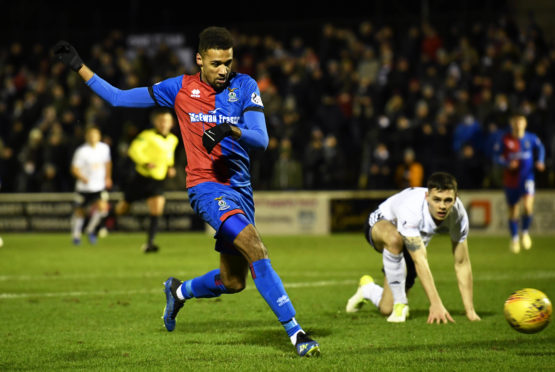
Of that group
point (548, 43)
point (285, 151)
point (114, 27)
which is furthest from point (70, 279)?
point (114, 27)

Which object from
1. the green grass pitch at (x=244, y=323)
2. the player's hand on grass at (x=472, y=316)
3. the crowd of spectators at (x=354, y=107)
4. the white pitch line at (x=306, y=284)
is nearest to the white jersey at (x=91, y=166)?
the green grass pitch at (x=244, y=323)

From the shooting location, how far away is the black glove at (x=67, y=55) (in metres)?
6.15

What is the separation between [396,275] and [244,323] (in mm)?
1418

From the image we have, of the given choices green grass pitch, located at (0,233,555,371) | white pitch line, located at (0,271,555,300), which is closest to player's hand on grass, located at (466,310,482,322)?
green grass pitch, located at (0,233,555,371)

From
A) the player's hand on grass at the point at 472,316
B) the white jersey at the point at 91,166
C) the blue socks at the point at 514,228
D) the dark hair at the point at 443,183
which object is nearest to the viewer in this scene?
the dark hair at the point at 443,183

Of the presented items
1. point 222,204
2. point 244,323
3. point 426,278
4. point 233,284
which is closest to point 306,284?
point 244,323

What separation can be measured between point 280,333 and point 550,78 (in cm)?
1466

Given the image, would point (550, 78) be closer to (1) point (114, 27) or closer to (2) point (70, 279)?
(2) point (70, 279)

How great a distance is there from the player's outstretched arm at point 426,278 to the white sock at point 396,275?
0.26 m

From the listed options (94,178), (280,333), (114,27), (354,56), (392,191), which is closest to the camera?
(280,333)

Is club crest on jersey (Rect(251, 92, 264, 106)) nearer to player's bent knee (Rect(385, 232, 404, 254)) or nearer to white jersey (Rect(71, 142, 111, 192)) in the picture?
player's bent knee (Rect(385, 232, 404, 254))

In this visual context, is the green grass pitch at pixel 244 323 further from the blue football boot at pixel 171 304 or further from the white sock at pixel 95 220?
the white sock at pixel 95 220

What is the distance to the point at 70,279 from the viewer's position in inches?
434

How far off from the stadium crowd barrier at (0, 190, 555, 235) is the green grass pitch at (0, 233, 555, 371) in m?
4.97
